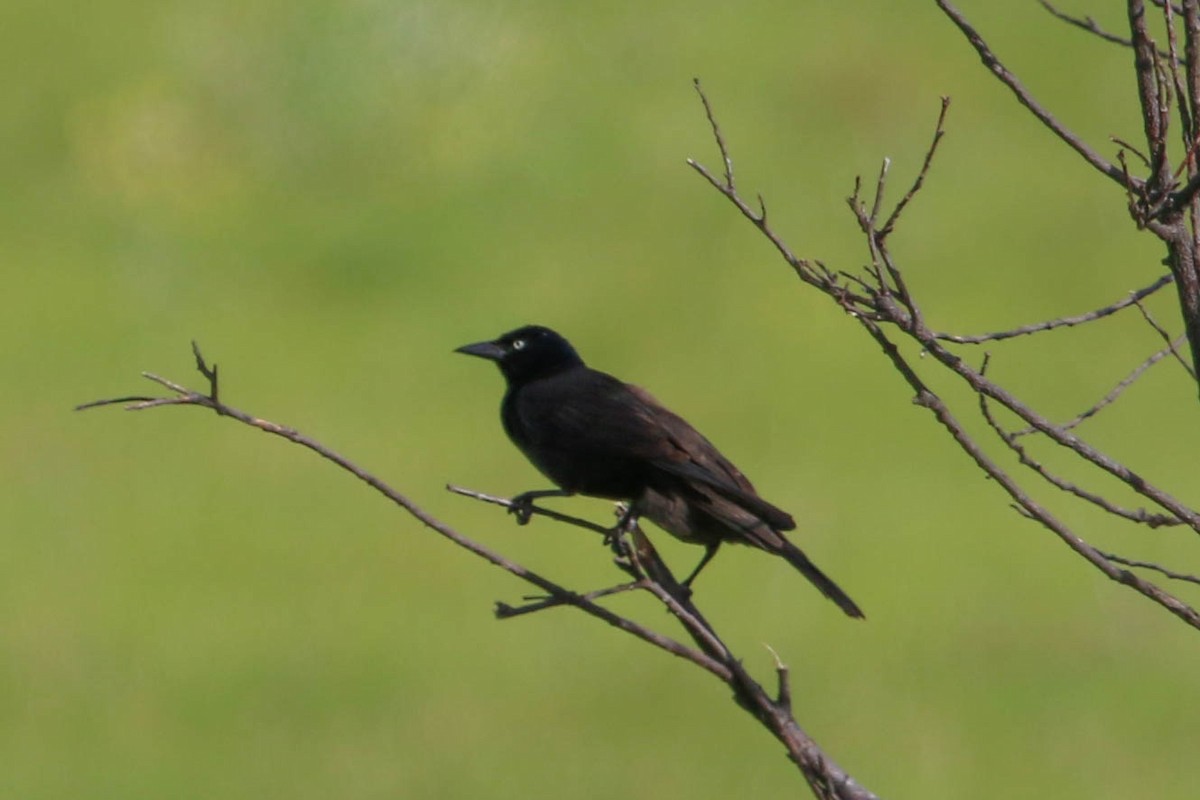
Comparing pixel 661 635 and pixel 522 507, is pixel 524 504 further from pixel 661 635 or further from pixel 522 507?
pixel 661 635

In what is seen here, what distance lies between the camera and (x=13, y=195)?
20125 mm

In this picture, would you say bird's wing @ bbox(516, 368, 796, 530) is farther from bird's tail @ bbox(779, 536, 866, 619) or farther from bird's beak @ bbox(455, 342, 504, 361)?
bird's beak @ bbox(455, 342, 504, 361)

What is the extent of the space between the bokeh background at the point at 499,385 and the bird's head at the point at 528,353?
18.4ft

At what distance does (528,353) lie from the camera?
7254mm

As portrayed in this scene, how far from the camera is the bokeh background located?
13109 mm

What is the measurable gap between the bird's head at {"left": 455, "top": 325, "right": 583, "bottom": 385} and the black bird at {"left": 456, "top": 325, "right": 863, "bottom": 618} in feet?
1.62

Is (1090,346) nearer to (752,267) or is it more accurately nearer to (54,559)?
(752,267)

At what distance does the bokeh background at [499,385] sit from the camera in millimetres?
13109

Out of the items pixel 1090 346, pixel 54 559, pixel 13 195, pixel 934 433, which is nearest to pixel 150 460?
pixel 54 559

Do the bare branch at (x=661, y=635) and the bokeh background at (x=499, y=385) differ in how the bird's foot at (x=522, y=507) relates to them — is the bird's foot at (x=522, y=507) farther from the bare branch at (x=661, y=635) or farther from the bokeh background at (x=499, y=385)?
the bokeh background at (x=499, y=385)

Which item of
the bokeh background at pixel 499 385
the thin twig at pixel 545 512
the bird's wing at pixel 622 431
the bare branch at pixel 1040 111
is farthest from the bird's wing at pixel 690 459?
the bokeh background at pixel 499 385

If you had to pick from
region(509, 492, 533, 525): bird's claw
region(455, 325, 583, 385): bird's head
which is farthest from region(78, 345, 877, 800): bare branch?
region(455, 325, 583, 385): bird's head

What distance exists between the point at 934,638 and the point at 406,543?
3816mm

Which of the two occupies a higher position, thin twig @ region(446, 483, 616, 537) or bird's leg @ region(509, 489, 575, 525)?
bird's leg @ region(509, 489, 575, 525)
